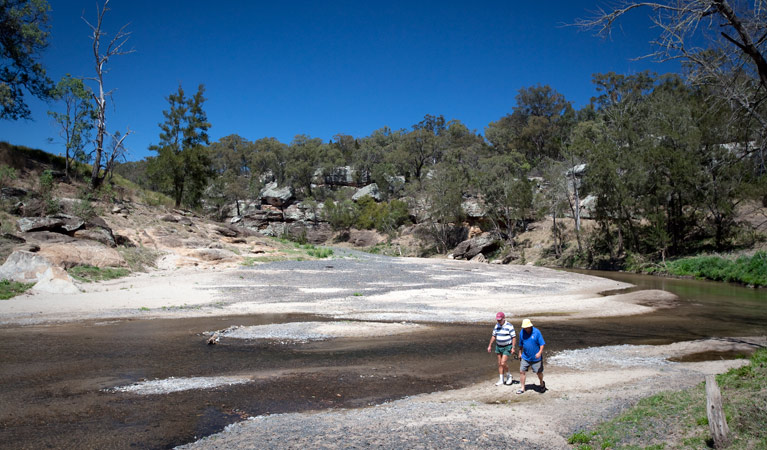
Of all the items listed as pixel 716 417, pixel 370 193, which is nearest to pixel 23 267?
pixel 716 417

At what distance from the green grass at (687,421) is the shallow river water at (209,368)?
4.01 m

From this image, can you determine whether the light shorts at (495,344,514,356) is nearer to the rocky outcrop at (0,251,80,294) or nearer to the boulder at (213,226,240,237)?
the rocky outcrop at (0,251,80,294)

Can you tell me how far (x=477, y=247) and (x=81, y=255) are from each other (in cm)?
4597

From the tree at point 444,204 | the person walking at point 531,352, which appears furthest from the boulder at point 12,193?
the tree at point 444,204

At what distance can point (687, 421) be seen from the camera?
6.65 meters

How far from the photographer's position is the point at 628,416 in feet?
24.1

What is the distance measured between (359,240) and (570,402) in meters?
73.8

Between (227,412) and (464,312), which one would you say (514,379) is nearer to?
(227,412)

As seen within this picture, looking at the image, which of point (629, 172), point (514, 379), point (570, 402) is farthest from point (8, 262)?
point (629, 172)

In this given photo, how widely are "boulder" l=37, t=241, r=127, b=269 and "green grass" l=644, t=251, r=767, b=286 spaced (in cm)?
4157

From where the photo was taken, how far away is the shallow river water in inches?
312

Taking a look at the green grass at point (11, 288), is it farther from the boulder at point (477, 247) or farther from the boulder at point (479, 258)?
the boulder at point (477, 247)

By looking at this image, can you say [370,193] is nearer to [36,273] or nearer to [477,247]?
[477,247]

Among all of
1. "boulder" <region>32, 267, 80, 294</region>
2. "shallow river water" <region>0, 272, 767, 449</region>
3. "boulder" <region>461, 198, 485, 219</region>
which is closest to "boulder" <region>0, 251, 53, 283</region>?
"boulder" <region>32, 267, 80, 294</region>
